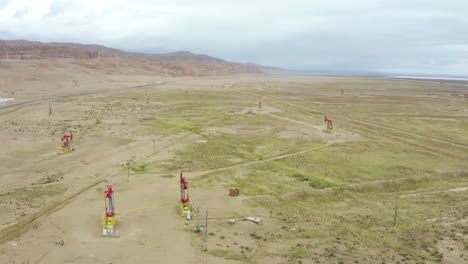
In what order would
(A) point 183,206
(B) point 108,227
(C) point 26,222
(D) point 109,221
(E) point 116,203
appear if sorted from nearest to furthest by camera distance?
1. (B) point 108,227
2. (D) point 109,221
3. (C) point 26,222
4. (A) point 183,206
5. (E) point 116,203

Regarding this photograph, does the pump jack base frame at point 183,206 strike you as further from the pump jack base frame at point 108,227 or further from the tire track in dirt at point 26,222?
the tire track in dirt at point 26,222

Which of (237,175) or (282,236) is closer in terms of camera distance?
(282,236)

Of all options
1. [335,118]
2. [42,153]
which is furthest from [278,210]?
[335,118]

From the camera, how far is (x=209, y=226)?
17156 mm

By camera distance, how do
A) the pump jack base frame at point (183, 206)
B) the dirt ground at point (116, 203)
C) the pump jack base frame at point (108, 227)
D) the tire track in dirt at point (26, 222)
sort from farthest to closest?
the pump jack base frame at point (183, 206), the pump jack base frame at point (108, 227), the tire track in dirt at point (26, 222), the dirt ground at point (116, 203)

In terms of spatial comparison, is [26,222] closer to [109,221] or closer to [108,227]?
[109,221]

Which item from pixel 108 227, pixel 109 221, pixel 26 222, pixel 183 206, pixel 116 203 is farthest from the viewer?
pixel 116 203

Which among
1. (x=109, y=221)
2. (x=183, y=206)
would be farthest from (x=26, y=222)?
(x=183, y=206)

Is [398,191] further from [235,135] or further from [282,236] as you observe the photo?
[235,135]

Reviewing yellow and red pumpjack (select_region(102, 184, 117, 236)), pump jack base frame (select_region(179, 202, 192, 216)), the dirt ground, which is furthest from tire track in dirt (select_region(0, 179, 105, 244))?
pump jack base frame (select_region(179, 202, 192, 216))

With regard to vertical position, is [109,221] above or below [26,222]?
above

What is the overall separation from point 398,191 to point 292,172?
23.9 ft

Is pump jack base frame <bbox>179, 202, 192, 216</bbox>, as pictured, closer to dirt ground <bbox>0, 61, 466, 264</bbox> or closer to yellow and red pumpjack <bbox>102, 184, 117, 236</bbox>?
dirt ground <bbox>0, 61, 466, 264</bbox>

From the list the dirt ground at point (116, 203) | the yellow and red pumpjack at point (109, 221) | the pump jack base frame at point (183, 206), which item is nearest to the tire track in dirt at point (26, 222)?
the dirt ground at point (116, 203)
